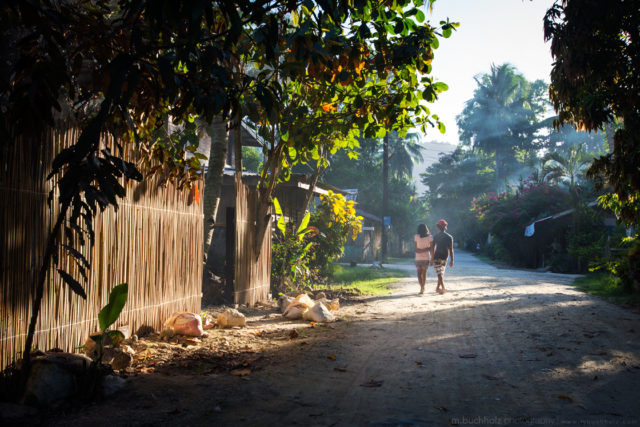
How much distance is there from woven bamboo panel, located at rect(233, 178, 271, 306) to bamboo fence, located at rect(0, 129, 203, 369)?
5.32 ft

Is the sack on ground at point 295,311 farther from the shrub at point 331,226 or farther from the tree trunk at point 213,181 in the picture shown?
the shrub at point 331,226

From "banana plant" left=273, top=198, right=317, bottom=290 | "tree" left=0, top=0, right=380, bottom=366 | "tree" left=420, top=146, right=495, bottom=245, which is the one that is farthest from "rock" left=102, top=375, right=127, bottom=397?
"tree" left=420, top=146, right=495, bottom=245

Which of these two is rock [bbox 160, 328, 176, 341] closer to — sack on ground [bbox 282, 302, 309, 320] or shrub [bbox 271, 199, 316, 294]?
sack on ground [bbox 282, 302, 309, 320]

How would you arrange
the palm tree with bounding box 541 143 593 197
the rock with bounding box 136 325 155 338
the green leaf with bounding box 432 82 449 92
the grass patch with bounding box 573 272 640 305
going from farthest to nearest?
the palm tree with bounding box 541 143 593 197
the grass patch with bounding box 573 272 640 305
the green leaf with bounding box 432 82 449 92
the rock with bounding box 136 325 155 338

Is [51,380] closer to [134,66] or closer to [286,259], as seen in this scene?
[134,66]

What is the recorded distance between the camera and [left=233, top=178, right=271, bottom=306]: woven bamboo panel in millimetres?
9070

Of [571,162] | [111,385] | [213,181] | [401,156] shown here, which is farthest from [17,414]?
[401,156]

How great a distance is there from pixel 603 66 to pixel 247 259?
23.3 ft

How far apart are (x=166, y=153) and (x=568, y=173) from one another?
24751 millimetres

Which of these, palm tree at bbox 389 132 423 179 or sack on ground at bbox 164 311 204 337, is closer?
sack on ground at bbox 164 311 204 337

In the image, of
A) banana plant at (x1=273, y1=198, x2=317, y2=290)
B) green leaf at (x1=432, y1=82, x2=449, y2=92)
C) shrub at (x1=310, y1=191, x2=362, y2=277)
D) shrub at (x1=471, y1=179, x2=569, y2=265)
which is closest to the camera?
green leaf at (x1=432, y1=82, x2=449, y2=92)

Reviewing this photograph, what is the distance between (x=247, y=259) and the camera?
9.49 metres

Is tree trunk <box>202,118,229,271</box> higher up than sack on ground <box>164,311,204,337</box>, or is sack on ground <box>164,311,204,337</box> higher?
tree trunk <box>202,118,229,271</box>

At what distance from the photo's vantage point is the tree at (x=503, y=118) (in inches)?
2067
